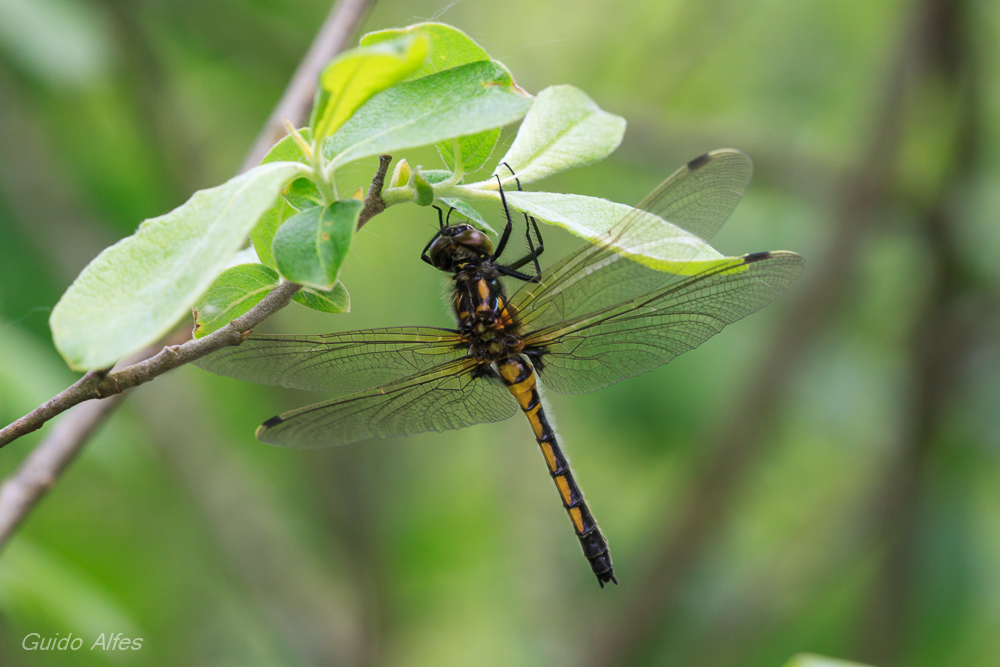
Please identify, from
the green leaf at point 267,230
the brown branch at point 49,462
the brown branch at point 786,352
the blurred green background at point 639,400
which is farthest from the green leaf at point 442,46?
the brown branch at point 786,352

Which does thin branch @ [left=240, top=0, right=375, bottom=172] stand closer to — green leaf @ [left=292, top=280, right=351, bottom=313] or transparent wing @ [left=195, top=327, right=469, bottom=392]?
transparent wing @ [left=195, top=327, right=469, bottom=392]

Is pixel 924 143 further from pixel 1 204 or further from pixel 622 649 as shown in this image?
pixel 1 204

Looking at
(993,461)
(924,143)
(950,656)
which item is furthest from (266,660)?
(924,143)

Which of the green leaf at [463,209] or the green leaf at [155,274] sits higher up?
the green leaf at [155,274]

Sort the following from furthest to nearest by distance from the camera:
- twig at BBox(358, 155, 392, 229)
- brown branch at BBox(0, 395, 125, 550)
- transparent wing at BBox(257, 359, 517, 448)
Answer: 1. transparent wing at BBox(257, 359, 517, 448)
2. brown branch at BBox(0, 395, 125, 550)
3. twig at BBox(358, 155, 392, 229)

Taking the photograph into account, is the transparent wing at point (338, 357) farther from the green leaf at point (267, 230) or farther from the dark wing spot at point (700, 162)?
the dark wing spot at point (700, 162)

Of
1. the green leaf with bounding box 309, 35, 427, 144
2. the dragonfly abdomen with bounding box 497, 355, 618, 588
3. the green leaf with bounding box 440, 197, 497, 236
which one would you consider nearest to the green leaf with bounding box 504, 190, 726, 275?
the green leaf with bounding box 440, 197, 497, 236
